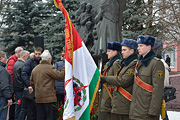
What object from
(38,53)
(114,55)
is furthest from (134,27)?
(114,55)

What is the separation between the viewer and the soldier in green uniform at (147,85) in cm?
367

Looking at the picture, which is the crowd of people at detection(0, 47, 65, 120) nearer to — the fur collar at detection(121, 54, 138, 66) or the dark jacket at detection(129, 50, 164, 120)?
the fur collar at detection(121, 54, 138, 66)

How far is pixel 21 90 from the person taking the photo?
6.87 m

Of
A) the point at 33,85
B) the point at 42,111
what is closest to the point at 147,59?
the point at 42,111

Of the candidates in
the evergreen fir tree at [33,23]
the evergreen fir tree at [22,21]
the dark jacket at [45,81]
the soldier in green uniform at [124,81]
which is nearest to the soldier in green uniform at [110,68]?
the soldier in green uniform at [124,81]

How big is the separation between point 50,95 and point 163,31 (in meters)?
12.3

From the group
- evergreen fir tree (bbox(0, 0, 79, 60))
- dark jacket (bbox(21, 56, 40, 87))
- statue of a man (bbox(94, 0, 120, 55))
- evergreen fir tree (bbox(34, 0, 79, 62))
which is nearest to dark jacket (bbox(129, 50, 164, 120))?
dark jacket (bbox(21, 56, 40, 87))

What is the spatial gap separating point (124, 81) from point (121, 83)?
0.20 feet

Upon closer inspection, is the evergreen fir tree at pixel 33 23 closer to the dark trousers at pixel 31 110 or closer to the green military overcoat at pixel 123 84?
the dark trousers at pixel 31 110

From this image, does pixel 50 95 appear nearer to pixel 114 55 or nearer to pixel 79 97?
pixel 114 55

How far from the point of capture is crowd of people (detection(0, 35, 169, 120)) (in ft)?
12.3

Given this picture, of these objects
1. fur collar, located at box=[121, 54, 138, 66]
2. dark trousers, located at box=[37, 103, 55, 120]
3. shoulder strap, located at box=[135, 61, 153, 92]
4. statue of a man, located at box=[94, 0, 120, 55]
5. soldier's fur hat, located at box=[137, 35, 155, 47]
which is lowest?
dark trousers, located at box=[37, 103, 55, 120]

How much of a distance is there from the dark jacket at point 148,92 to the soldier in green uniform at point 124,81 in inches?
10.3

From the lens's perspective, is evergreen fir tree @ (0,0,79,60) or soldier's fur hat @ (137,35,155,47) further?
evergreen fir tree @ (0,0,79,60)
